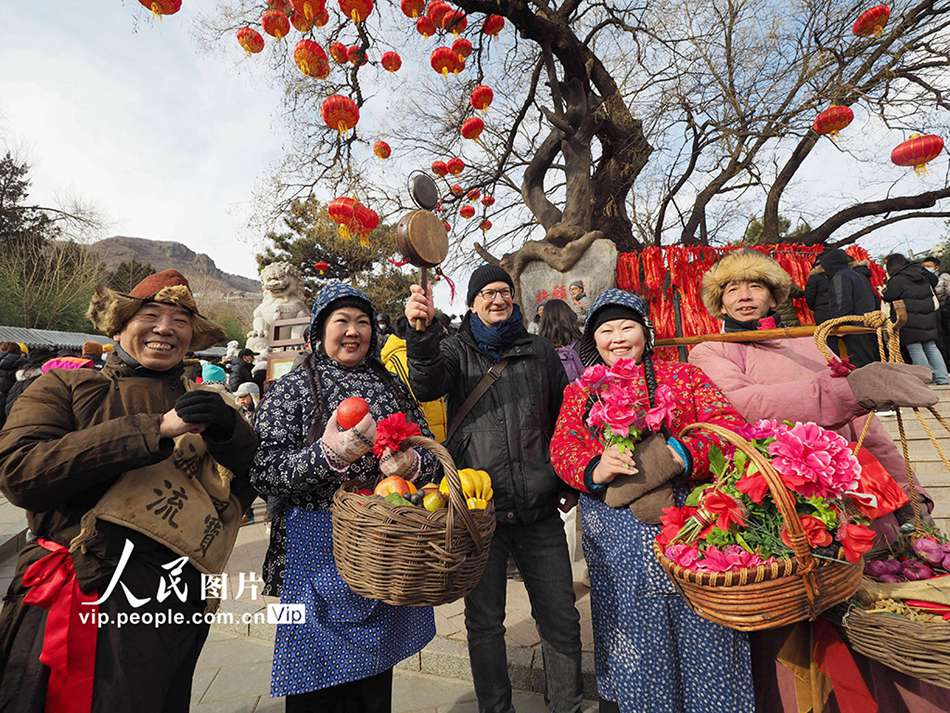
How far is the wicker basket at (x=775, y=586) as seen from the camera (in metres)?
1.24

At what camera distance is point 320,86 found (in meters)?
10.7

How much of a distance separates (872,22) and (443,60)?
299 inches

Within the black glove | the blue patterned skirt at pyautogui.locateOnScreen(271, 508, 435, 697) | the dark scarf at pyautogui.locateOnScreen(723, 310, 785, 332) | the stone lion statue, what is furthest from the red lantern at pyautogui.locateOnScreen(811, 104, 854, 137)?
the black glove

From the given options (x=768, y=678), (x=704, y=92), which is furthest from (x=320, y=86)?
(x=768, y=678)

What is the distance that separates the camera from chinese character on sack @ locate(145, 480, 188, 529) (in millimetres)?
1469

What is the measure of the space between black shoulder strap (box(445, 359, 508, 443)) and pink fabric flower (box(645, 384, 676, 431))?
0.74 m

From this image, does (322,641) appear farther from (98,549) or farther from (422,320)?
(422,320)

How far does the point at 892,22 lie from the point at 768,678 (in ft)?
41.7

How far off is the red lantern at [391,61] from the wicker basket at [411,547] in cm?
1077

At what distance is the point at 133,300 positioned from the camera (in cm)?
162

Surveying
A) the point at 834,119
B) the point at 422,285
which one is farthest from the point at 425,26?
the point at 422,285

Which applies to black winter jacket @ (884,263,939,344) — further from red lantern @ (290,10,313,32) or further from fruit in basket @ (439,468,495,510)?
red lantern @ (290,10,313,32)

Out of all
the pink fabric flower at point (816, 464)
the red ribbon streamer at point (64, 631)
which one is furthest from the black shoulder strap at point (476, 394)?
the red ribbon streamer at point (64, 631)

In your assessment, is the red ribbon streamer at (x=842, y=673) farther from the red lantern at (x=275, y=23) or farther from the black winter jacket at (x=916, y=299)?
the red lantern at (x=275, y=23)
